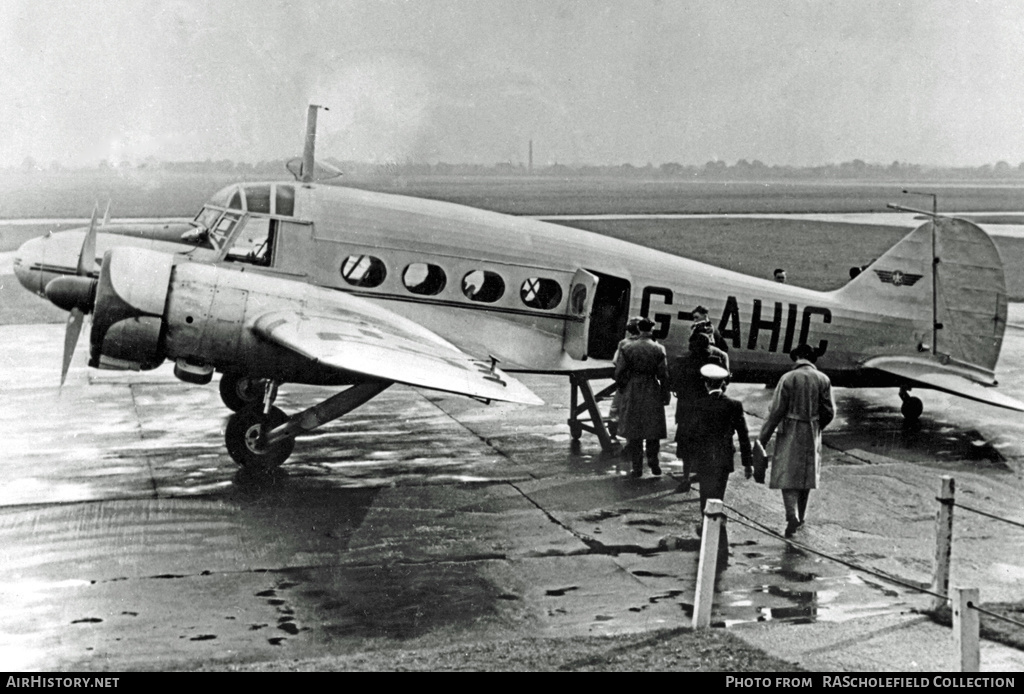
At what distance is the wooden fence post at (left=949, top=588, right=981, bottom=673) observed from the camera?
5.89 metres

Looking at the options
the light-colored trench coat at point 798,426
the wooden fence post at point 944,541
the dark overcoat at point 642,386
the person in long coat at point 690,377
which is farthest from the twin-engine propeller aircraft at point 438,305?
the wooden fence post at point 944,541

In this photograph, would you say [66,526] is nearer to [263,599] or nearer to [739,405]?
[263,599]

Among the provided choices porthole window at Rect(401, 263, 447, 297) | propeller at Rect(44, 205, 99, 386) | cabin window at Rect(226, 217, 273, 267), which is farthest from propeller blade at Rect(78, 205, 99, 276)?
porthole window at Rect(401, 263, 447, 297)

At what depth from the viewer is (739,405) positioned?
954 centimetres

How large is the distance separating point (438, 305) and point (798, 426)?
15.4 feet

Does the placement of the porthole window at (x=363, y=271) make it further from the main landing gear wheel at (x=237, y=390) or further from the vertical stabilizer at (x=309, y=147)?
the main landing gear wheel at (x=237, y=390)

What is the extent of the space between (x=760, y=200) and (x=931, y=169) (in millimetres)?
71310

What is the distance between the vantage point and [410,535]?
975 cm

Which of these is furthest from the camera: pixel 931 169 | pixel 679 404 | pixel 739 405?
pixel 931 169

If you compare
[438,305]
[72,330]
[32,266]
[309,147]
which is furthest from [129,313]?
[309,147]

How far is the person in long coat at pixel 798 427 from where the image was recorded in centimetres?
980

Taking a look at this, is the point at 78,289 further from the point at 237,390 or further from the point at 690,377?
the point at 690,377

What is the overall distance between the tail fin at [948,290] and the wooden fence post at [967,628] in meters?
9.08
